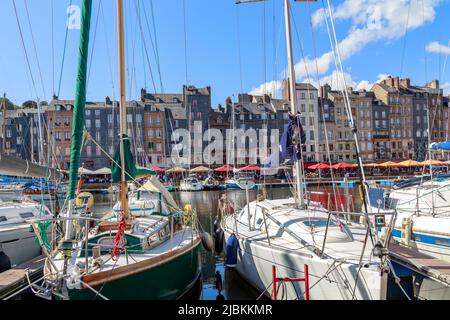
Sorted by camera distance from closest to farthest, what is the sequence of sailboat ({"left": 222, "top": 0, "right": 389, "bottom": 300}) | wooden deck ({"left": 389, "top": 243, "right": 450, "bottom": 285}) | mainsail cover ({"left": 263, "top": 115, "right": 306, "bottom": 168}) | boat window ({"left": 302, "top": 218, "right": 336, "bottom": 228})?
1. sailboat ({"left": 222, "top": 0, "right": 389, "bottom": 300})
2. wooden deck ({"left": 389, "top": 243, "right": 450, "bottom": 285})
3. boat window ({"left": 302, "top": 218, "right": 336, "bottom": 228})
4. mainsail cover ({"left": 263, "top": 115, "right": 306, "bottom": 168})

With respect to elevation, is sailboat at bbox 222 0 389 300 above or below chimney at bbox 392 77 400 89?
below

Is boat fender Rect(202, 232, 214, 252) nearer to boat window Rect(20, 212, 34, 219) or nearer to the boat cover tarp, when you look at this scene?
the boat cover tarp

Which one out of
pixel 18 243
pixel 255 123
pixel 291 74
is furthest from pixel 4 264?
pixel 255 123

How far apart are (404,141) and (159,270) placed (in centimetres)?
9713

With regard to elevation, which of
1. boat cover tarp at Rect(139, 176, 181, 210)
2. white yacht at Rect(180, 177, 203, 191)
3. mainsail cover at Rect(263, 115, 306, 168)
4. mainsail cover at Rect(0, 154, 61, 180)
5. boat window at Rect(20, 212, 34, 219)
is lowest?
white yacht at Rect(180, 177, 203, 191)

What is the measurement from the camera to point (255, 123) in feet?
277

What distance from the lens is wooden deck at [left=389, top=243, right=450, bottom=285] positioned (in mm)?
8758

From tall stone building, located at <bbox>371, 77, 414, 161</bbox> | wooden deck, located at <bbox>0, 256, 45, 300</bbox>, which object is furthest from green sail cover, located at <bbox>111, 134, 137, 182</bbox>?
tall stone building, located at <bbox>371, 77, 414, 161</bbox>

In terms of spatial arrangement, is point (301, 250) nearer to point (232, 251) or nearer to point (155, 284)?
point (232, 251)

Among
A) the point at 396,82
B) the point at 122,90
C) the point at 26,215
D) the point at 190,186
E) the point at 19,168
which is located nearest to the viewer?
the point at 122,90

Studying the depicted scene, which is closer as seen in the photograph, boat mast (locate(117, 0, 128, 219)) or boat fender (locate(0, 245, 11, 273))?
boat mast (locate(117, 0, 128, 219))

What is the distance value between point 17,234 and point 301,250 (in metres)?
11.5
